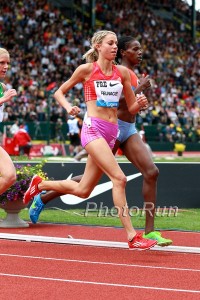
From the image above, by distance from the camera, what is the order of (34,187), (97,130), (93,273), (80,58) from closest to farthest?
(93,273) < (97,130) < (34,187) < (80,58)

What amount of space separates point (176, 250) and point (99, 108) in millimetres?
1587

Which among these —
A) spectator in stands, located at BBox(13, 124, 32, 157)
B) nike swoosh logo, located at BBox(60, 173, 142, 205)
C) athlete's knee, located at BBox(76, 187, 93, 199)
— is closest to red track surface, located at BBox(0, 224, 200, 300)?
athlete's knee, located at BBox(76, 187, 93, 199)

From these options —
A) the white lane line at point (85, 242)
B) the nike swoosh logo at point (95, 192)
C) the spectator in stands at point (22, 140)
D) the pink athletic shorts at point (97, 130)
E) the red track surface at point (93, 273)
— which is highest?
the pink athletic shorts at point (97, 130)

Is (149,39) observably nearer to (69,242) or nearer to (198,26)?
(198,26)

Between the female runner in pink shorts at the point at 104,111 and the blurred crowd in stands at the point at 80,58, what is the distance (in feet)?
66.6

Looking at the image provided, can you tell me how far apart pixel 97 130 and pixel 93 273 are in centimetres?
176

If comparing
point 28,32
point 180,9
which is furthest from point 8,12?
point 180,9

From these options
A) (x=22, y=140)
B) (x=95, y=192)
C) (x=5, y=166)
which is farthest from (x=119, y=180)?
(x=22, y=140)

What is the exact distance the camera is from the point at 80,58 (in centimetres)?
3591

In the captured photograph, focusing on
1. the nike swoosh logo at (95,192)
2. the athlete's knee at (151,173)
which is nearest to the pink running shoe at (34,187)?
the athlete's knee at (151,173)

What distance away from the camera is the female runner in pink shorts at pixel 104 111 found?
8.11m

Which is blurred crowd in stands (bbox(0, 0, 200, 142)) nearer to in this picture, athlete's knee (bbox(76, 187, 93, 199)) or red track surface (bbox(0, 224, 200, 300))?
athlete's knee (bbox(76, 187, 93, 199))

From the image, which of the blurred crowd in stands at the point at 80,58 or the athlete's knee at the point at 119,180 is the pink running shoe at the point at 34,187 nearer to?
the athlete's knee at the point at 119,180

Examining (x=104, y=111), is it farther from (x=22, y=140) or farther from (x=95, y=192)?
(x=22, y=140)
